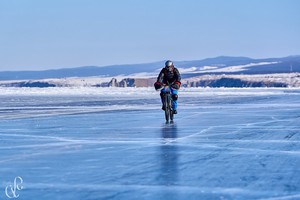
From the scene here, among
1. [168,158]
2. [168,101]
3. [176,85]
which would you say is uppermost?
[176,85]

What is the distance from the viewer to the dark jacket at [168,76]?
17.4 m

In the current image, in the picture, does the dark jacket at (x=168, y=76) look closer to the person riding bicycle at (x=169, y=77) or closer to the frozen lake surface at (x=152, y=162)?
the person riding bicycle at (x=169, y=77)

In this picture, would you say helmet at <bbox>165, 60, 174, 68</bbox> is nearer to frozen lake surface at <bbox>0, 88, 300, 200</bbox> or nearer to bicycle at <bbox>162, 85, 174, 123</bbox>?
bicycle at <bbox>162, 85, 174, 123</bbox>

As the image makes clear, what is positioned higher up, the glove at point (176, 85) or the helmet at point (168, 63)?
the helmet at point (168, 63)

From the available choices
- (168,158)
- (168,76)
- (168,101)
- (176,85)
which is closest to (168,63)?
(168,76)

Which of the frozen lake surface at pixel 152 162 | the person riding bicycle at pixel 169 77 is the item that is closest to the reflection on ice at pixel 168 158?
the frozen lake surface at pixel 152 162

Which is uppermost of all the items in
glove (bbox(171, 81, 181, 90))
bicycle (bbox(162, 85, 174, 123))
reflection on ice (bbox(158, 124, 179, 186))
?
glove (bbox(171, 81, 181, 90))

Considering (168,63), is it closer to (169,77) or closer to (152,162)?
(169,77)

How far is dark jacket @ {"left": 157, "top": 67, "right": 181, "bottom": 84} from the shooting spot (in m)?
17.4

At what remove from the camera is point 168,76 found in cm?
1752

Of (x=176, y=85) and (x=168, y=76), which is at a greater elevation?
(x=168, y=76)

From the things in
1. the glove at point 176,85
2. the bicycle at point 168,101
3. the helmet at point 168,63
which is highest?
the helmet at point 168,63

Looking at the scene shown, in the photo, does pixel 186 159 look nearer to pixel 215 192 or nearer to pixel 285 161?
pixel 285 161

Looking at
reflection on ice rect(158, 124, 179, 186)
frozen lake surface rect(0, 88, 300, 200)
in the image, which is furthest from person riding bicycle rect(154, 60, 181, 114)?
reflection on ice rect(158, 124, 179, 186)
